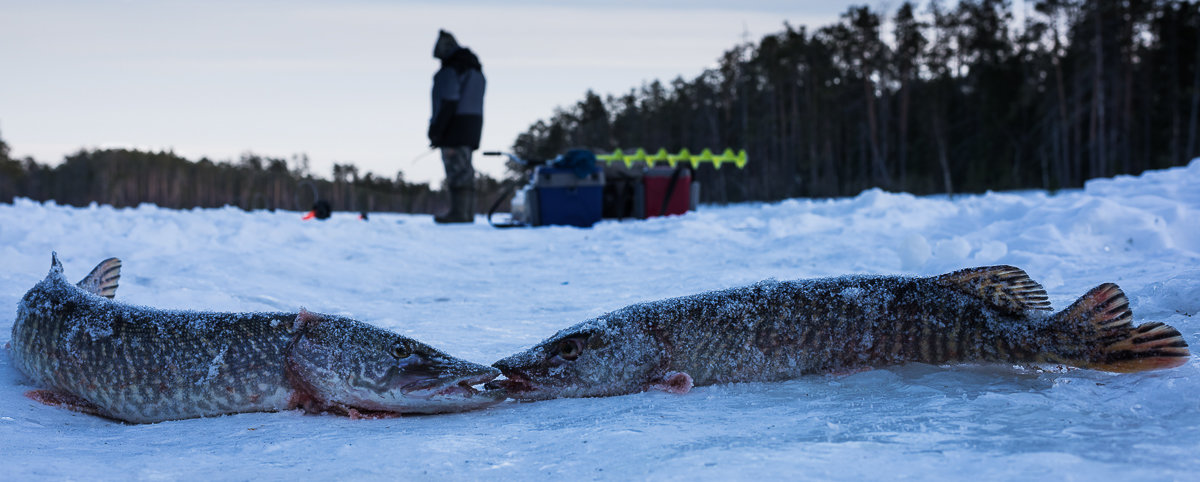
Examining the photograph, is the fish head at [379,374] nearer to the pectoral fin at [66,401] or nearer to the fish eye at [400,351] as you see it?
the fish eye at [400,351]

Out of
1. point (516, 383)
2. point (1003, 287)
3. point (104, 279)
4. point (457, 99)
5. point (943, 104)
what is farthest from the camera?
point (943, 104)

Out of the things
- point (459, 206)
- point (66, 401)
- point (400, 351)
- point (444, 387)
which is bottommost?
point (66, 401)

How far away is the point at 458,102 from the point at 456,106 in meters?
0.08

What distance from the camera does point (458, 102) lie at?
14.3m

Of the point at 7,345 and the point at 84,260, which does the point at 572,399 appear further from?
the point at 84,260

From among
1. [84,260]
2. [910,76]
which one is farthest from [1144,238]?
[910,76]

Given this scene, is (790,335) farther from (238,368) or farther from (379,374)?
(238,368)

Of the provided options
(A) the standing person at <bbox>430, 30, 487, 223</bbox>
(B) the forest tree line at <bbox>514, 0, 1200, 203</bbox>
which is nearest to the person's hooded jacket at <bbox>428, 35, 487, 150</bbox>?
(A) the standing person at <bbox>430, 30, 487, 223</bbox>

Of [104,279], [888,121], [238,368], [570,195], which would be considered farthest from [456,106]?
[888,121]

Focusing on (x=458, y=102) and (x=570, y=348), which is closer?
(x=570, y=348)

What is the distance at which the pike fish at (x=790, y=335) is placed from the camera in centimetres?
278

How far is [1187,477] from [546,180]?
1223 cm

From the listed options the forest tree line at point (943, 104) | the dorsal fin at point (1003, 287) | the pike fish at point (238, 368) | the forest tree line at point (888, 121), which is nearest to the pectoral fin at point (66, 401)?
the pike fish at point (238, 368)

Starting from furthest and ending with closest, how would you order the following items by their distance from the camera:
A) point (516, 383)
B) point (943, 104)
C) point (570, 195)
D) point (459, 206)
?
point (943, 104), point (459, 206), point (570, 195), point (516, 383)
